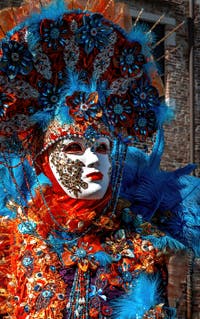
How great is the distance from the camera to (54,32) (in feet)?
10.9

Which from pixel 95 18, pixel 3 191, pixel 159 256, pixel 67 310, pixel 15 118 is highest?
pixel 95 18

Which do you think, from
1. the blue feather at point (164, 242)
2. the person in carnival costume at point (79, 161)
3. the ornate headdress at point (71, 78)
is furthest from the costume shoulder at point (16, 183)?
the blue feather at point (164, 242)

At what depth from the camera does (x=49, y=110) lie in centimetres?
343

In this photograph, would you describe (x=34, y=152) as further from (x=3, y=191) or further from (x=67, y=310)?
(x=67, y=310)

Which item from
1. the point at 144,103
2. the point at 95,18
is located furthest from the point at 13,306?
the point at 95,18

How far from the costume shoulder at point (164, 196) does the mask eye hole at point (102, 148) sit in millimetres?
433

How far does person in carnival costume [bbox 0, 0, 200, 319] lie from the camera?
10.7 ft

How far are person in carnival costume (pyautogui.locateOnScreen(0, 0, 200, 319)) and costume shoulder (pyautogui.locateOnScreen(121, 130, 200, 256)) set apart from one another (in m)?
0.06

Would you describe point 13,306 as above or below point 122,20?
below

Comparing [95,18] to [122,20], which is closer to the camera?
[95,18]

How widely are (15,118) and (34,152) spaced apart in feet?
0.71

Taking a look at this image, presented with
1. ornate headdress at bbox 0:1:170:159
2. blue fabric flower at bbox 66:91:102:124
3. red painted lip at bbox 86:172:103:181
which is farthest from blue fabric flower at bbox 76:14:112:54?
red painted lip at bbox 86:172:103:181

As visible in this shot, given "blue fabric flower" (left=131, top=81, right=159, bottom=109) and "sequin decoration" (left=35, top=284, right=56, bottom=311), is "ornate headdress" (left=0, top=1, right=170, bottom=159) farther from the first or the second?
"sequin decoration" (left=35, top=284, right=56, bottom=311)

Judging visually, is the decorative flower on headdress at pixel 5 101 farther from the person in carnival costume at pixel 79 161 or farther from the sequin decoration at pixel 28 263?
the sequin decoration at pixel 28 263
